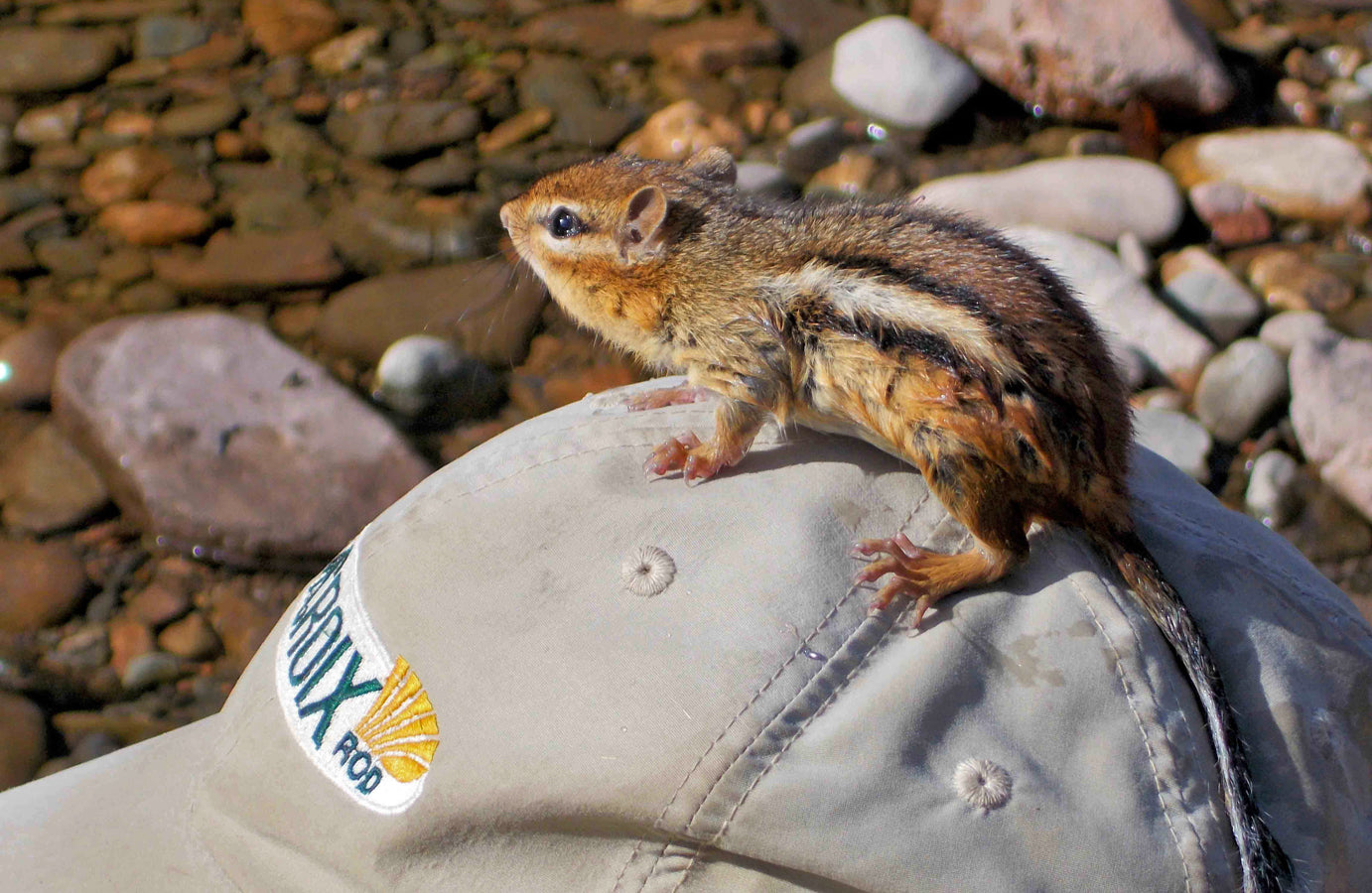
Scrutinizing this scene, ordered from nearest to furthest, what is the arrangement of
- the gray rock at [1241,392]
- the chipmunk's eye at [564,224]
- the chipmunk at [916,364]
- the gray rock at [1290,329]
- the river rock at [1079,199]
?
the chipmunk at [916,364] → the chipmunk's eye at [564,224] → the gray rock at [1241,392] → the gray rock at [1290,329] → the river rock at [1079,199]

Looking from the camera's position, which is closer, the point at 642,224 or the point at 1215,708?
the point at 1215,708

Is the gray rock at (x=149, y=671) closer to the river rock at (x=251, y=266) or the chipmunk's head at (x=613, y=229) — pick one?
the river rock at (x=251, y=266)

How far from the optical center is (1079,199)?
4.94 meters

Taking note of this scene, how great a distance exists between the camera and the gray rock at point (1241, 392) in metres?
4.33

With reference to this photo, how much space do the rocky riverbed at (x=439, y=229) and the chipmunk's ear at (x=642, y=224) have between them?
111cm

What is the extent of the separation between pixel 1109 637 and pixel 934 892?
0.47m

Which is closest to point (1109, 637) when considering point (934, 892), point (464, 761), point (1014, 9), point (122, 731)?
point (934, 892)

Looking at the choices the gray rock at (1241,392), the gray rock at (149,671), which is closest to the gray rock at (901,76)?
the gray rock at (1241,392)

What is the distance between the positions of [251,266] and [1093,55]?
12.5ft

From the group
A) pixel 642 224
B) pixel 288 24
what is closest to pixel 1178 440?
pixel 642 224

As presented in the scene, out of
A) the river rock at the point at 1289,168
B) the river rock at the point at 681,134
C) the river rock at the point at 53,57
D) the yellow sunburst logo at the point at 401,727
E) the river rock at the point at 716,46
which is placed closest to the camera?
the yellow sunburst logo at the point at 401,727

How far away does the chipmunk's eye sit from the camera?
115 inches

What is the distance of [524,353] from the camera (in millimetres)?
4793

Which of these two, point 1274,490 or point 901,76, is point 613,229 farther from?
point 901,76
